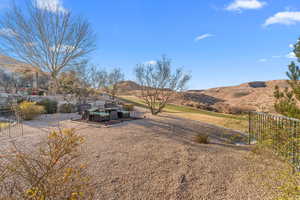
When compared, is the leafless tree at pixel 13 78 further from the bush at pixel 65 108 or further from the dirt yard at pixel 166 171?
the dirt yard at pixel 166 171

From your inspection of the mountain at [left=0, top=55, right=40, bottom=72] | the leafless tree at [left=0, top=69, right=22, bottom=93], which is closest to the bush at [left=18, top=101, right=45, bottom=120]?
the mountain at [left=0, top=55, right=40, bottom=72]

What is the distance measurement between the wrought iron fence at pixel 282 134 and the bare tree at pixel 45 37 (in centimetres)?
1764

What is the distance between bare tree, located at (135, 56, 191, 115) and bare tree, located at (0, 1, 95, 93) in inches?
372

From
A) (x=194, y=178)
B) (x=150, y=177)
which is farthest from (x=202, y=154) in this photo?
(x=150, y=177)

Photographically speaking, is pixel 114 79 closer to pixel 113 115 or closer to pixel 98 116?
pixel 113 115

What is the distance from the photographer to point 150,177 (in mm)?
2844

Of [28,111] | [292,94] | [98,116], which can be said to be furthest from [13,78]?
[292,94]

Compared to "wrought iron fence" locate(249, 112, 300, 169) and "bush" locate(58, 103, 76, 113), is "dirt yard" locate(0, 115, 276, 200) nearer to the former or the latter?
"wrought iron fence" locate(249, 112, 300, 169)

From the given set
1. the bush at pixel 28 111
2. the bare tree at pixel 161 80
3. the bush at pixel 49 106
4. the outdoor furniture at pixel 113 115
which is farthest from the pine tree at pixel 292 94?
the bush at pixel 49 106

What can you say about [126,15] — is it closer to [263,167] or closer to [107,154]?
[107,154]

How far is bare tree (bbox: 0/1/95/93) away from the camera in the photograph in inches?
579

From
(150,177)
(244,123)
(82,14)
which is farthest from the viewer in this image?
(82,14)

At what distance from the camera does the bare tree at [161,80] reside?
11227 mm

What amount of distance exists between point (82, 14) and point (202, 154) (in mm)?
17750
